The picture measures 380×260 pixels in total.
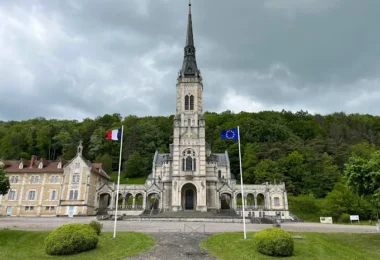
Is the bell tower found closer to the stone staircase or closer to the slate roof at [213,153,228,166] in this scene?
the stone staircase

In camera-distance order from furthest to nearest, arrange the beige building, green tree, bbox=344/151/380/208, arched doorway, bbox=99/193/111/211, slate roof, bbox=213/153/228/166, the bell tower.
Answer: slate roof, bbox=213/153/228/166 → arched doorway, bbox=99/193/111/211 → the bell tower → the beige building → green tree, bbox=344/151/380/208

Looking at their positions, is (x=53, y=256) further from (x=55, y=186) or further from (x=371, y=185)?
(x=55, y=186)

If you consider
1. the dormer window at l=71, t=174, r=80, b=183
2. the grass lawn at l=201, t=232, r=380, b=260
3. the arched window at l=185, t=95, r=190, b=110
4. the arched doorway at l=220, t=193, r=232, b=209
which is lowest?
the grass lawn at l=201, t=232, r=380, b=260

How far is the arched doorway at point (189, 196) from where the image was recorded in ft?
174

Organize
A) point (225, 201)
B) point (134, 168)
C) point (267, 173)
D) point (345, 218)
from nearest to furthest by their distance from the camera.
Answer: point (345, 218) → point (225, 201) → point (267, 173) → point (134, 168)

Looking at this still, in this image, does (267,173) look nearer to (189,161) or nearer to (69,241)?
(189,161)

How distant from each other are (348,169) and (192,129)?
34.6 meters

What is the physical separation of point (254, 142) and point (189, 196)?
42.1 meters

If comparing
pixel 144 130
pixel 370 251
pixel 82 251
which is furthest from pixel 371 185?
pixel 144 130

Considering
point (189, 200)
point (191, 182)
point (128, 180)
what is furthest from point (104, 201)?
point (128, 180)

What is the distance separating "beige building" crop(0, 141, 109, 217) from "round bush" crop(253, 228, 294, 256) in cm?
3940

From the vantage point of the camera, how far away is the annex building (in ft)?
165

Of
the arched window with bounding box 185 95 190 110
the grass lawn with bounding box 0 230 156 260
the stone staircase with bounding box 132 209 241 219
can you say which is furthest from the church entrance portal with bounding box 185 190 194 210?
the grass lawn with bounding box 0 230 156 260

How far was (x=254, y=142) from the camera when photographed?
90.1 m
